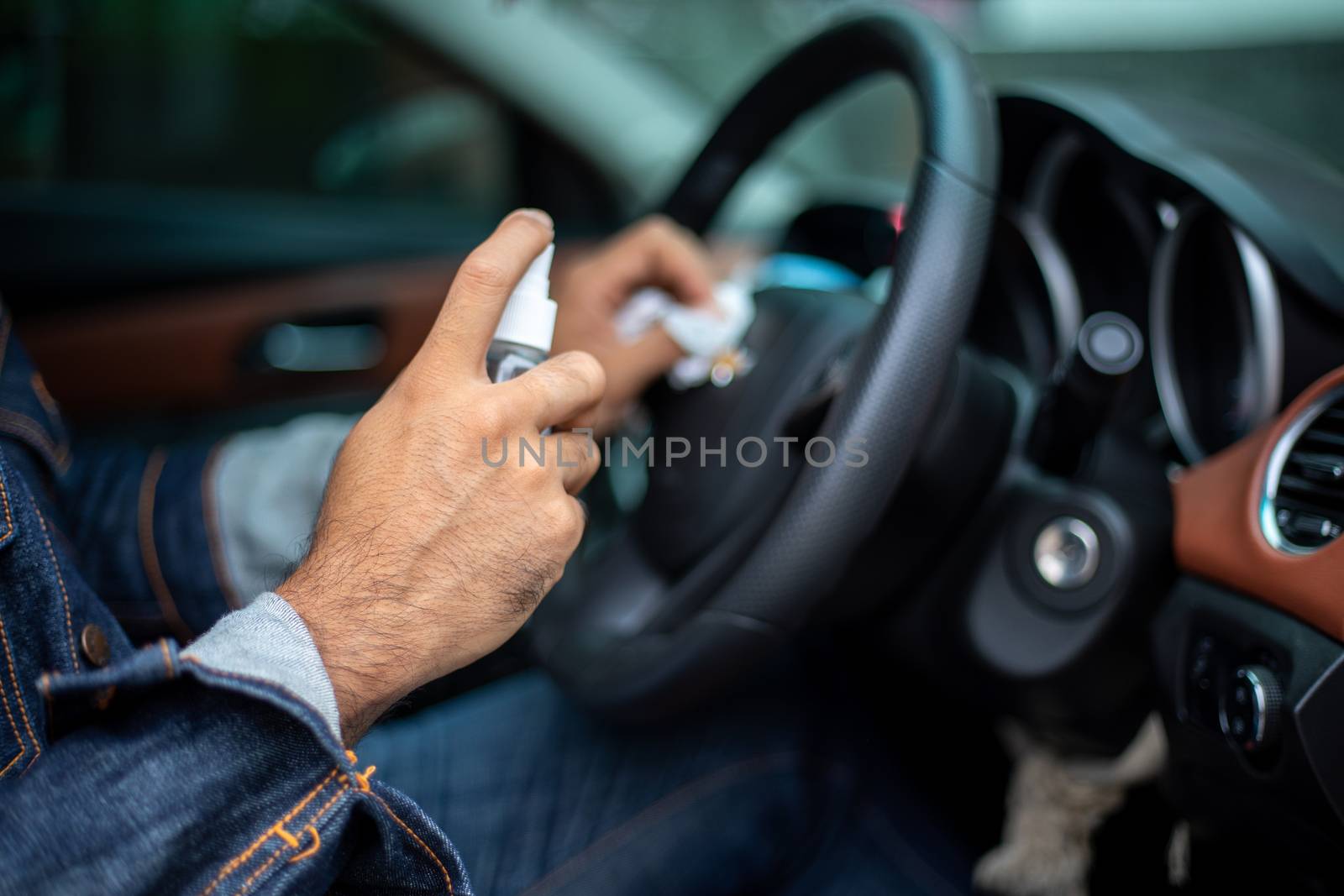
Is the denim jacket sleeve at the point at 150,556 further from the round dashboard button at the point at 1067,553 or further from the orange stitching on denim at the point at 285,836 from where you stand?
the round dashboard button at the point at 1067,553

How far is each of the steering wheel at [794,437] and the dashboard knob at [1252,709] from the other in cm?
30

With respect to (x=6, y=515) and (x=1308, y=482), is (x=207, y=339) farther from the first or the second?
(x=1308, y=482)

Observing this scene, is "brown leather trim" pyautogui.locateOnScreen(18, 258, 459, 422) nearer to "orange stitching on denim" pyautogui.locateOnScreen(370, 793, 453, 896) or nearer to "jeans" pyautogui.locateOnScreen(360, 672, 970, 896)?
"jeans" pyautogui.locateOnScreen(360, 672, 970, 896)

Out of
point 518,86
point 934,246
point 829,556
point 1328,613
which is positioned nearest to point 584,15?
point 518,86

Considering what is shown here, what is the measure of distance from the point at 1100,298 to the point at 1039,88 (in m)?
0.23

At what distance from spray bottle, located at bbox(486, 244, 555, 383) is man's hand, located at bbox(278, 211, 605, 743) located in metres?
0.02

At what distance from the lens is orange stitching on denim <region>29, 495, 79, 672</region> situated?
688 mm

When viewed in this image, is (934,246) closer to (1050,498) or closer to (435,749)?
(1050,498)

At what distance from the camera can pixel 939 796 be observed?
1061mm

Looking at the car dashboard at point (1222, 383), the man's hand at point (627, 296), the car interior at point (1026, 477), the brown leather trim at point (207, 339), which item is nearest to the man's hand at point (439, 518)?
the car interior at point (1026, 477)

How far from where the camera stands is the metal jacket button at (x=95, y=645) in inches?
27.6

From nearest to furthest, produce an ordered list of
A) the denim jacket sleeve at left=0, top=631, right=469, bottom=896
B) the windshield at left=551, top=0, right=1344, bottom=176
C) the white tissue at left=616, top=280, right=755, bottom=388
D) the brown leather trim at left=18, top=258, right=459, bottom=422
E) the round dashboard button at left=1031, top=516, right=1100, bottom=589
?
the denim jacket sleeve at left=0, top=631, right=469, bottom=896, the round dashboard button at left=1031, top=516, right=1100, bottom=589, the white tissue at left=616, top=280, right=755, bottom=388, the brown leather trim at left=18, top=258, right=459, bottom=422, the windshield at left=551, top=0, right=1344, bottom=176

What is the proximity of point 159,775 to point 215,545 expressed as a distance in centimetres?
45

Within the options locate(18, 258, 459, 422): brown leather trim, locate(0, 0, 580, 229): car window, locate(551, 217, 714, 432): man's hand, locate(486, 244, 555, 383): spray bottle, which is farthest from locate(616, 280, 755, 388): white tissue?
locate(0, 0, 580, 229): car window
